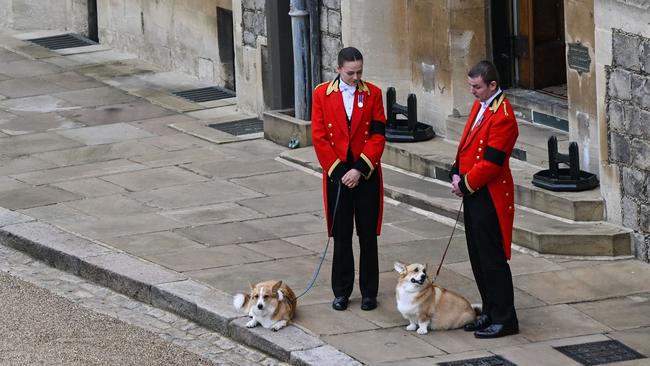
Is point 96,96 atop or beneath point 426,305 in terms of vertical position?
atop

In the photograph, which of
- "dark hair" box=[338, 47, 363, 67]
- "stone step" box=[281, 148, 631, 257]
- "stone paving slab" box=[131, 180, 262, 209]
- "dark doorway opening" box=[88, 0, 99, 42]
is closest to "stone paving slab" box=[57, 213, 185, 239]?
"stone paving slab" box=[131, 180, 262, 209]

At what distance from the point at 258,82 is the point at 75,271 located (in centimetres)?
542

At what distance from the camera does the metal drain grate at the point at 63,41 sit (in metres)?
21.8

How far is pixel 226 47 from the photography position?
62.6ft

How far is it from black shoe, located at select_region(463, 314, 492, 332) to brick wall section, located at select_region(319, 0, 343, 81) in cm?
596

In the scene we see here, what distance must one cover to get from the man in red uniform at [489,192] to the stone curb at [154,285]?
3.62ft

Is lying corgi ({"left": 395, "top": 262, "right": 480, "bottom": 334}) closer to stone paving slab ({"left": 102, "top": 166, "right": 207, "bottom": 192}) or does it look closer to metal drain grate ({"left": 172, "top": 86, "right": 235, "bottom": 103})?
stone paving slab ({"left": 102, "top": 166, "right": 207, "bottom": 192})

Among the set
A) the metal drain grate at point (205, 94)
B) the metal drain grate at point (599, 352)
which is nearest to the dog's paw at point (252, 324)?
the metal drain grate at point (599, 352)

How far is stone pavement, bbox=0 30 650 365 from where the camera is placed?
414 inches

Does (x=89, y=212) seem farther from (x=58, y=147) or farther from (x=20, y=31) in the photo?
(x=20, y=31)

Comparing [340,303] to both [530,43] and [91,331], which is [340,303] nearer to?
[91,331]

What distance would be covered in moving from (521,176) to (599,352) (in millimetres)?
3476

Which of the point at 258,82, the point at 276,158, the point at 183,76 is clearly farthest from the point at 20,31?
Answer: the point at 276,158

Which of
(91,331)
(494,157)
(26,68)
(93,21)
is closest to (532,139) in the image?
(494,157)
